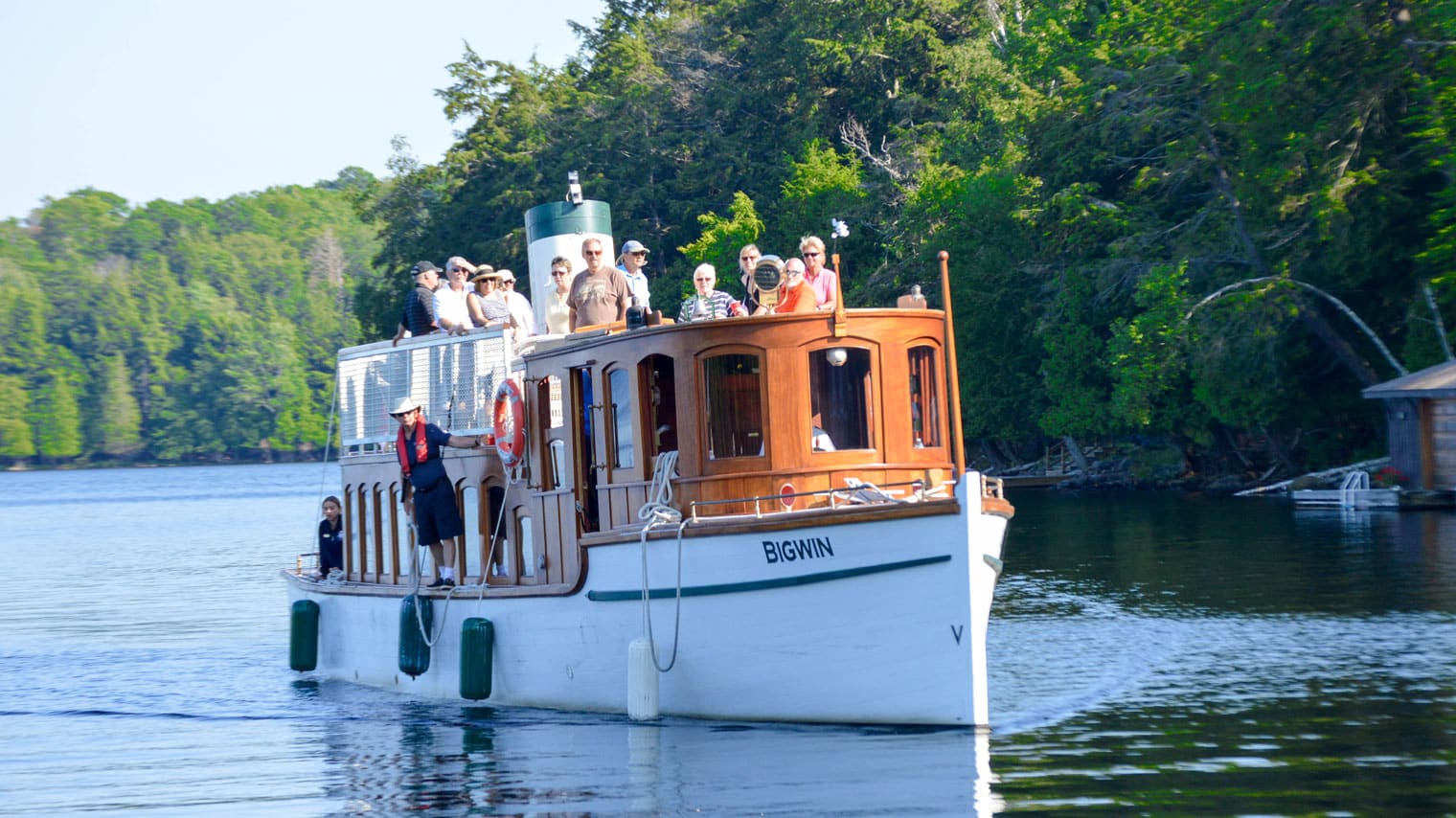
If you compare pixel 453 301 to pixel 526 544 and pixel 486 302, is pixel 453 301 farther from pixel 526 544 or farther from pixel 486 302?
pixel 526 544

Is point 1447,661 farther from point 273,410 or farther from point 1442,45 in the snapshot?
point 273,410

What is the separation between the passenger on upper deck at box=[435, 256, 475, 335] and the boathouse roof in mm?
26117

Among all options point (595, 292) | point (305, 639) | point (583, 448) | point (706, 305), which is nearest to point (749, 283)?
point (706, 305)

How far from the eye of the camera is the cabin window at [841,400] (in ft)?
50.9

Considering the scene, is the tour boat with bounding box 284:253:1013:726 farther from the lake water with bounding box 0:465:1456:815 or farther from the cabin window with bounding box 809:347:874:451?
the lake water with bounding box 0:465:1456:815

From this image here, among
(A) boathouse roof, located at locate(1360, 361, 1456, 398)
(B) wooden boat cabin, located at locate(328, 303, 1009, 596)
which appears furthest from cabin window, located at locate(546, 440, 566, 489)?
(A) boathouse roof, located at locate(1360, 361, 1456, 398)

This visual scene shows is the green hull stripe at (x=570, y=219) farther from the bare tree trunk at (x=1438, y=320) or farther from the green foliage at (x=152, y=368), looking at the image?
the green foliage at (x=152, y=368)

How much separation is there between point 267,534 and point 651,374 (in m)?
45.7

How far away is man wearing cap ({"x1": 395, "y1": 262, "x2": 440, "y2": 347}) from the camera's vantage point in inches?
781

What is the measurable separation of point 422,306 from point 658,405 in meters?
4.85

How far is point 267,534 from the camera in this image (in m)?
59.1

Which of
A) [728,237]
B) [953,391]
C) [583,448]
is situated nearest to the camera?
[953,391]

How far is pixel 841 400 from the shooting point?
51.1 feet

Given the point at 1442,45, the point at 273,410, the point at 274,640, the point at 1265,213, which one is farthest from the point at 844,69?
the point at 273,410
